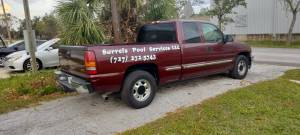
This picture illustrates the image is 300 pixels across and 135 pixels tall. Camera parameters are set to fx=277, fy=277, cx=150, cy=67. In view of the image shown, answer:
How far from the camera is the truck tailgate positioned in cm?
486

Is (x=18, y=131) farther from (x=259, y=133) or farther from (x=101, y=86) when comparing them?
(x=259, y=133)

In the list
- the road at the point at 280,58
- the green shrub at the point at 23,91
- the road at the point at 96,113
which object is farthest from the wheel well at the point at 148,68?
the road at the point at 280,58

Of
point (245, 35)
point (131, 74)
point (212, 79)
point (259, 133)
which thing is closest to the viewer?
point (259, 133)

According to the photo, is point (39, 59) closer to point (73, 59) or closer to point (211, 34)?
point (73, 59)

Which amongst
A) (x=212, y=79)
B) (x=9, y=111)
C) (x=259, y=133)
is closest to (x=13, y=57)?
(x=9, y=111)

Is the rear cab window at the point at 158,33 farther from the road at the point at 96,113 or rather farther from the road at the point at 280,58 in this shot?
the road at the point at 280,58

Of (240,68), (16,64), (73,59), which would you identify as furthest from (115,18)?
(16,64)

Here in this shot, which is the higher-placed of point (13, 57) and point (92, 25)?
point (92, 25)

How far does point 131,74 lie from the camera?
5180 mm

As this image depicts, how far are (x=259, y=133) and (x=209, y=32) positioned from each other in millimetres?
3335

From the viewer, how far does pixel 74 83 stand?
501 centimetres

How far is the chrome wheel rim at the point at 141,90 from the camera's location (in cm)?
525

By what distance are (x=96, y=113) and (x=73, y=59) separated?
1106 mm

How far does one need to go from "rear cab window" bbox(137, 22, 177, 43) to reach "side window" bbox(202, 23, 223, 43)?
987 mm
